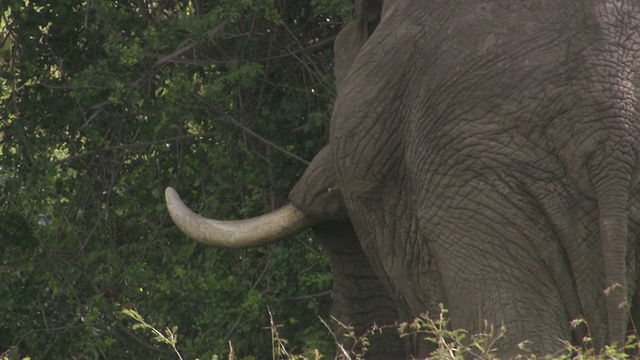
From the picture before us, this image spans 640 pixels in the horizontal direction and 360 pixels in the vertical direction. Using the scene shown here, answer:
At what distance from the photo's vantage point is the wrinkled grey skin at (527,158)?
4500 mm

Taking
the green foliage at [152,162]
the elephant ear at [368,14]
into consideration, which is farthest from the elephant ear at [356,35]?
the green foliage at [152,162]

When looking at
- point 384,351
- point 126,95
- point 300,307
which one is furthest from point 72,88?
point 384,351

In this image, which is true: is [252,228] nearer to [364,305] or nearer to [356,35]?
[364,305]

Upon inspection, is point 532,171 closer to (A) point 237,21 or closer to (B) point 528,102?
(B) point 528,102

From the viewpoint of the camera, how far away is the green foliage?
22.2 feet

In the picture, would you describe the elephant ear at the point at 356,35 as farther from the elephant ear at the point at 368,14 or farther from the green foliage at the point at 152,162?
the green foliage at the point at 152,162

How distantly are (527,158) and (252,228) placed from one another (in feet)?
4.36

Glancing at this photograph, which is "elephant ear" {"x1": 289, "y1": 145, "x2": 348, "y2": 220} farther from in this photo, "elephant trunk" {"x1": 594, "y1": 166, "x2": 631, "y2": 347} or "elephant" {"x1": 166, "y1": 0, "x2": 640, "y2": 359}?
"elephant trunk" {"x1": 594, "y1": 166, "x2": 631, "y2": 347}

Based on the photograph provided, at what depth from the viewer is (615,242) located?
14.6 feet

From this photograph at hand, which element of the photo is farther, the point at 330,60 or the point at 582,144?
the point at 330,60

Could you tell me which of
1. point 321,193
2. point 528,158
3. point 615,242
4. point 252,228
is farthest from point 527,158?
point 252,228

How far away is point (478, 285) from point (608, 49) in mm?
692

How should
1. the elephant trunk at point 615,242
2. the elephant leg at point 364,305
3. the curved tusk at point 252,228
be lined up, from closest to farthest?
the elephant trunk at point 615,242, the curved tusk at point 252,228, the elephant leg at point 364,305

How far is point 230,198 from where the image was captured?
7.10 metres
